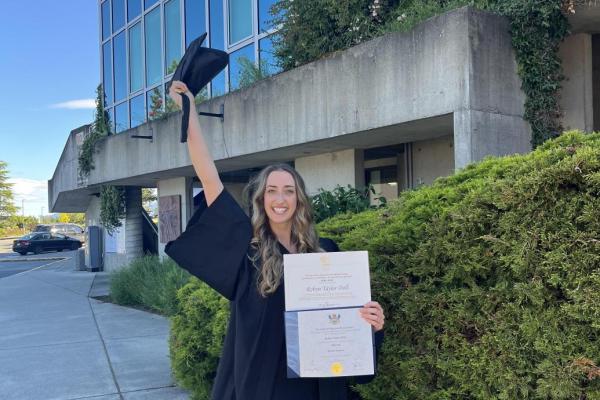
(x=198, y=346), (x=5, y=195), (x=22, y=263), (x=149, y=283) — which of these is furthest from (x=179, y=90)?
(x=5, y=195)

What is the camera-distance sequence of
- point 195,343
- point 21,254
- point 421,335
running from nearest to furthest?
1. point 421,335
2. point 195,343
3. point 21,254

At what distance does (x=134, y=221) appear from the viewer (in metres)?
17.2

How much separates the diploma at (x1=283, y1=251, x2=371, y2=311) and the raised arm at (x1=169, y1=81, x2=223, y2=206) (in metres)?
0.53

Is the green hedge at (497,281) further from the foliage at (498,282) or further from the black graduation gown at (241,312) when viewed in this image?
the black graduation gown at (241,312)

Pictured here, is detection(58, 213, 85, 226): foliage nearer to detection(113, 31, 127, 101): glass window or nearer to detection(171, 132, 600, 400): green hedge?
detection(113, 31, 127, 101): glass window

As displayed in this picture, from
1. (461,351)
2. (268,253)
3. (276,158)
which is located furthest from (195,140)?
(276,158)

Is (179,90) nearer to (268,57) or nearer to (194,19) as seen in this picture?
(268,57)

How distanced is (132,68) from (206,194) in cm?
1556

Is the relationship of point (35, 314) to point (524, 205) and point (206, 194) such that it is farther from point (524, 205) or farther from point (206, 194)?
point (524, 205)

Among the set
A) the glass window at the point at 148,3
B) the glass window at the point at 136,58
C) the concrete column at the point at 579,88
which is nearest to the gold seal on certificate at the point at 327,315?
the concrete column at the point at 579,88

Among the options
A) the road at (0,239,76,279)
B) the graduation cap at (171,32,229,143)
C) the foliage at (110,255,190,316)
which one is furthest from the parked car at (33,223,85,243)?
the graduation cap at (171,32,229,143)

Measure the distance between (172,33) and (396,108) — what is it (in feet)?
32.2

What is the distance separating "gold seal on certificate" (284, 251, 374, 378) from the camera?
2.01 m

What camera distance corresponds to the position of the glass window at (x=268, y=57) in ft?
29.8
